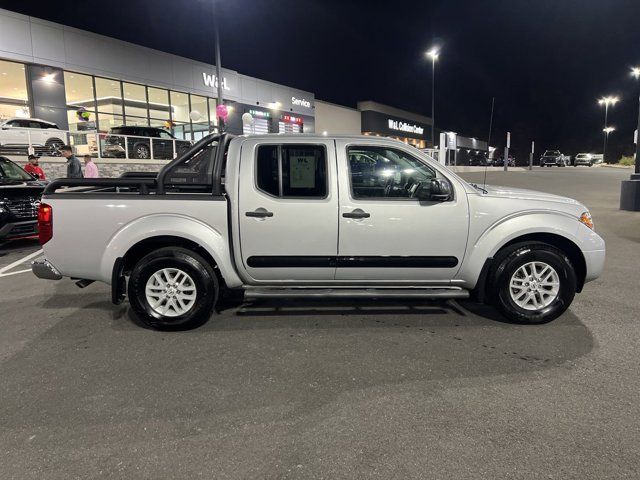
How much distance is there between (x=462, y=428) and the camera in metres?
2.72

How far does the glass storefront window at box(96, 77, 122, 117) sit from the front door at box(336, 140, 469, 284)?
25.5m

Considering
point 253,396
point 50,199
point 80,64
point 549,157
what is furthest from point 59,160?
point 549,157

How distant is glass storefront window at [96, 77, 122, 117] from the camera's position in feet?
83.7

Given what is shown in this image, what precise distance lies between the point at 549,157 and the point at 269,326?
1947 inches

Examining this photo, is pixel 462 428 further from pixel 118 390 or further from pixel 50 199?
pixel 50 199

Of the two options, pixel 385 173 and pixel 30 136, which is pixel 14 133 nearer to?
pixel 30 136

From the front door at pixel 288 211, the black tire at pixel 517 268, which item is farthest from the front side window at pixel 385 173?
the black tire at pixel 517 268

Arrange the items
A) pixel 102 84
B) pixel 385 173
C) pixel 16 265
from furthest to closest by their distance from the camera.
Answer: pixel 102 84 → pixel 16 265 → pixel 385 173

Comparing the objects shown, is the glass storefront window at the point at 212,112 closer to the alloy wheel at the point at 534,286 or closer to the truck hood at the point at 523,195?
the truck hood at the point at 523,195

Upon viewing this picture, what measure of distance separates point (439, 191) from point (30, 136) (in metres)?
17.4

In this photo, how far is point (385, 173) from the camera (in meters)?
4.67

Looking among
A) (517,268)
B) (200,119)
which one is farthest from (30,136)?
(517,268)

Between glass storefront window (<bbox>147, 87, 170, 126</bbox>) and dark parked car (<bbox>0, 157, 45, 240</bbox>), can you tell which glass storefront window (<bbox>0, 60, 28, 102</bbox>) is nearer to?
glass storefront window (<bbox>147, 87, 170, 126</bbox>)

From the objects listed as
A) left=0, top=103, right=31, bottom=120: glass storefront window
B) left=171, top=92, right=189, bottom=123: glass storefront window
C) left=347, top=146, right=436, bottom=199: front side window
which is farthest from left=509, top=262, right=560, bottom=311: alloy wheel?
left=171, top=92, right=189, bottom=123: glass storefront window
